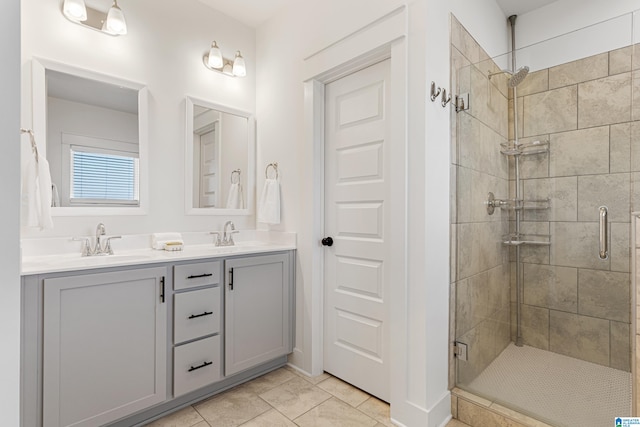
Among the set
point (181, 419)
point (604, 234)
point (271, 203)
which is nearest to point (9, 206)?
point (181, 419)

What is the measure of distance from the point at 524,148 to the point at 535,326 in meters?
1.07

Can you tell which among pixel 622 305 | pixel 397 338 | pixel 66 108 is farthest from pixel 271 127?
pixel 622 305

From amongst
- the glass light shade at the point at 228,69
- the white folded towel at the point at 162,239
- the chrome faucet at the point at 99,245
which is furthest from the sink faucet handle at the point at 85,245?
the glass light shade at the point at 228,69

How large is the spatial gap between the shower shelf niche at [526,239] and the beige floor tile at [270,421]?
1696mm

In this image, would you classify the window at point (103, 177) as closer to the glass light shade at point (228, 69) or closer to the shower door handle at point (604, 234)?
the glass light shade at point (228, 69)

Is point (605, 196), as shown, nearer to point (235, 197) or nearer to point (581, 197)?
point (581, 197)

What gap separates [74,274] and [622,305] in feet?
8.51

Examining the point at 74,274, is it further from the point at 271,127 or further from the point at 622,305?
the point at 622,305

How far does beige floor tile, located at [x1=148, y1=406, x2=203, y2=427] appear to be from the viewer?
5.79ft

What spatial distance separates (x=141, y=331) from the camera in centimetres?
170

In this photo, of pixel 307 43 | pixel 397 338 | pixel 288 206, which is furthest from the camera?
pixel 288 206

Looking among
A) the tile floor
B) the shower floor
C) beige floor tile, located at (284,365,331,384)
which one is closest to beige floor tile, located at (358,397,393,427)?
the tile floor

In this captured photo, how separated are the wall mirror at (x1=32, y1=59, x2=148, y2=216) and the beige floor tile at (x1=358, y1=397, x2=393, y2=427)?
1911mm

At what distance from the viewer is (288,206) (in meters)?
2.53
